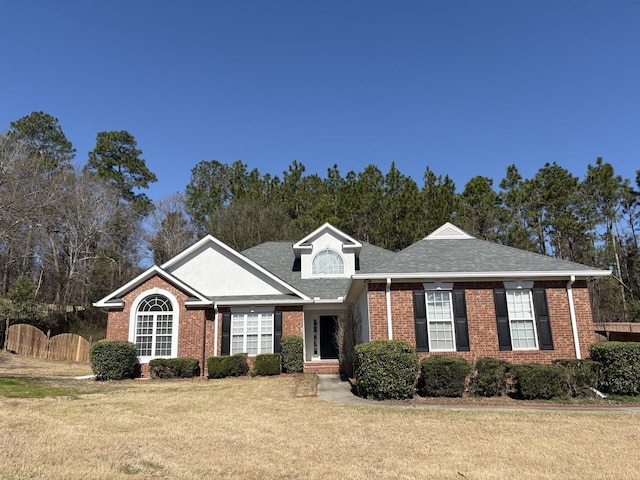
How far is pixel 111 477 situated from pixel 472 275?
10252mm

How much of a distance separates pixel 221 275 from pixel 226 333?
262cm

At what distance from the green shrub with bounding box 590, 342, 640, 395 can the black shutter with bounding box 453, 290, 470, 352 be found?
3303 millimetres

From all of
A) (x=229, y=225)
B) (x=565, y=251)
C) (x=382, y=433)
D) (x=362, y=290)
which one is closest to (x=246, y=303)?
(x=362, y=290)

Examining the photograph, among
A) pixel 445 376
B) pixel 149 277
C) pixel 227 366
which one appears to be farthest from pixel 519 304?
pixel 149 277

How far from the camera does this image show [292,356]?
15.7 metres

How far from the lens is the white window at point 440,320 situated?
475 inches

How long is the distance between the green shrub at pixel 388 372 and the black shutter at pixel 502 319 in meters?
3.23

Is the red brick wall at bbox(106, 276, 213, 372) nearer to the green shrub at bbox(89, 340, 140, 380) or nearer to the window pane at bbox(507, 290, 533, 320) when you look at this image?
the green shrub at bbox(89, 340, 140, 380)

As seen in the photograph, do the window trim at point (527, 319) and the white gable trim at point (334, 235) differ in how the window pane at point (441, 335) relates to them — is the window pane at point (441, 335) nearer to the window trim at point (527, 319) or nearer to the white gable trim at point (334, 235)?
the window trim at point (527, 319)

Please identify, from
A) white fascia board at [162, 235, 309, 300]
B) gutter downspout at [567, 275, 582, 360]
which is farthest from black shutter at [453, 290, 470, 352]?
white fascia board at [162, 235, 309, 300]

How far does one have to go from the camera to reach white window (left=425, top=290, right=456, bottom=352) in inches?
475

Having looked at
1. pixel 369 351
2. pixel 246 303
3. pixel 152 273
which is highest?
pixel 152 273

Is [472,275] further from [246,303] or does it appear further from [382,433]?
[246,303]

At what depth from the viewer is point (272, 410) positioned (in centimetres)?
880
